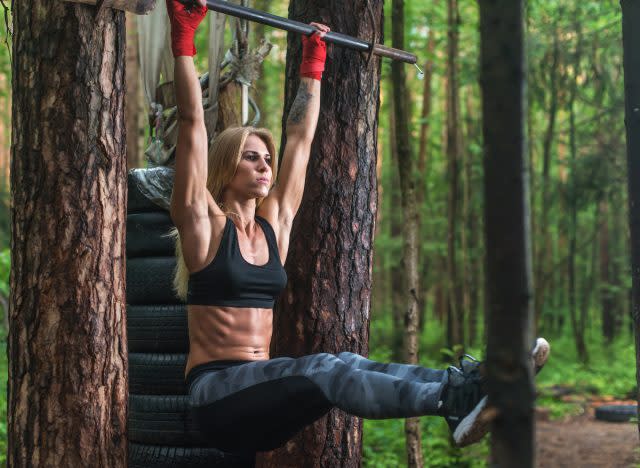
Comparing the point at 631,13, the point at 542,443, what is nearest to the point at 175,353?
the point at 631,13

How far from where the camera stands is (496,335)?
222cm

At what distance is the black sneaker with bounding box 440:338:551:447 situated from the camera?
123 inches

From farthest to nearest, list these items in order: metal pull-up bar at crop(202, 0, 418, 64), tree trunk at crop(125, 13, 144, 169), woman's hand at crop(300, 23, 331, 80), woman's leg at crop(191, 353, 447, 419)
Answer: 1. tree trunk at crop(125, 13, 144, 169)
2. woman's hand at crop(300, 23, 331, 80)
3. metal pull-up bar at crop(202, 0, 418, 64)
4. woman's leg at crop(191, 353, 447, 419)

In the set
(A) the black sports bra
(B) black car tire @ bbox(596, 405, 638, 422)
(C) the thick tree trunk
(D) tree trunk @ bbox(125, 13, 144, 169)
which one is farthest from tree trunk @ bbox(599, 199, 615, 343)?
(A) the black sports bra

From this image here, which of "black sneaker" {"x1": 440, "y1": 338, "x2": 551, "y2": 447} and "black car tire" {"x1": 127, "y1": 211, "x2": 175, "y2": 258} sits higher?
"black car tire" {"x1": 127, "y1": 211, "x2": 175, "y2": 258}

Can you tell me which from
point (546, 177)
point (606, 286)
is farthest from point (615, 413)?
point (606, 286)

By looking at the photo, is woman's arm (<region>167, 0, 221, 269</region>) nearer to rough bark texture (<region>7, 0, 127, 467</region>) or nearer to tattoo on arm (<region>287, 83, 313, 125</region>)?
rough bark texture (<region>7, 0, 127, 467</region>)

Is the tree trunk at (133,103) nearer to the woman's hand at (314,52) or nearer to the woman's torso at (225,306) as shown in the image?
the woman's hand at (314,52)

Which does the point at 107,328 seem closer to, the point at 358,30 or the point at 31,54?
the point at 31,54

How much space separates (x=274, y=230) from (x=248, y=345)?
69cm

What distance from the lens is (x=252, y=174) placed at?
13.9 ft

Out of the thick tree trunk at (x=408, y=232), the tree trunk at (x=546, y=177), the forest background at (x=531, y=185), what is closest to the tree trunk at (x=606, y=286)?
the forest background at (x=531, y=185)

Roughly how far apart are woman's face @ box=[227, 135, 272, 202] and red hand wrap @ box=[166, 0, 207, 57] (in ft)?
2.08

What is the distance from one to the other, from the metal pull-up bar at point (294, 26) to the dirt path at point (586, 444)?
15.2 feet
